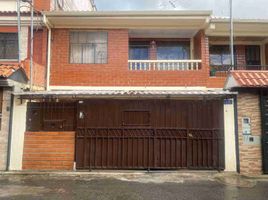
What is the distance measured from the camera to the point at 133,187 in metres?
8.73

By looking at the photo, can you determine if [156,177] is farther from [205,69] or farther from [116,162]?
[205,69]

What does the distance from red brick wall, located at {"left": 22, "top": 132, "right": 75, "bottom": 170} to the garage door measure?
32cm

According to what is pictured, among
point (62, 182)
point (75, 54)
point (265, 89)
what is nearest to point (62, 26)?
point (75, 54)

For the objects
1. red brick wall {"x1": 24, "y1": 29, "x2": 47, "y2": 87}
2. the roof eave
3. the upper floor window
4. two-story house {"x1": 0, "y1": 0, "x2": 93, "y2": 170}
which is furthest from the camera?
the upper floor window

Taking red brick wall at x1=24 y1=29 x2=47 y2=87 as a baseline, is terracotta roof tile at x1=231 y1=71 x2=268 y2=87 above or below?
below

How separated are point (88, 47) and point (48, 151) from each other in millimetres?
5632

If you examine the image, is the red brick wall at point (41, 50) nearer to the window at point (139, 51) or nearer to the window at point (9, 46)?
the window at point (9, 46)

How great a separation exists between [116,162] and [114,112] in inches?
63.4

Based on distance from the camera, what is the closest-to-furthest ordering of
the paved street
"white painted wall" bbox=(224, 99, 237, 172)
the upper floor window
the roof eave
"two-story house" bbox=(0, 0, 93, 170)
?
the paved street, "white painted wall" bbox=(224, 99, 237, 172), "two-story house" bbox=(0, 0, 93, 170), the roof eave, the upper floor window

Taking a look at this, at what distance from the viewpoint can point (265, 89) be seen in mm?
10836

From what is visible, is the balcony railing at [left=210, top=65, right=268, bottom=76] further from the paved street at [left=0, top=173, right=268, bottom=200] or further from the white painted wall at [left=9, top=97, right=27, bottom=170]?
the white painted wall at [left=9, top=97, right=27, bottom=170]

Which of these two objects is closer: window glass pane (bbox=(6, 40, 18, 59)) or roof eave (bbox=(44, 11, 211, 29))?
roof eave (bbox=(44, 11, 211, 29))

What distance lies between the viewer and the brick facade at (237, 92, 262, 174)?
34.8 ft

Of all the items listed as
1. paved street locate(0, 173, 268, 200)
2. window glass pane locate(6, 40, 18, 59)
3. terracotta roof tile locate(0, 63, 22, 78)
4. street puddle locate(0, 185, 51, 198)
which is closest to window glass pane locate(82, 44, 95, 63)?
window glass pane locate(6, 40, 18, 59)
